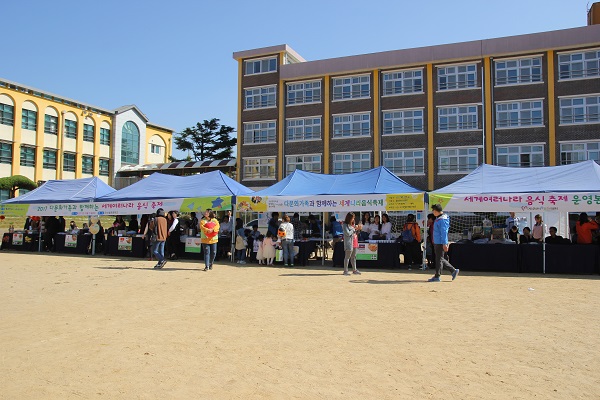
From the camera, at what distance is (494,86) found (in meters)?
32.3

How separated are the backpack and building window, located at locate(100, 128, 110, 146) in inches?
1754

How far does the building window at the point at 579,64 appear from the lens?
3041 centimetres

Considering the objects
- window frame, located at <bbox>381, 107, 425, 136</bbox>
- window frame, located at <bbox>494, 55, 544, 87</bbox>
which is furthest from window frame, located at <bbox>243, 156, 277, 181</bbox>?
window frame, located at <bbox>494, 55, 544, 87</bbox>

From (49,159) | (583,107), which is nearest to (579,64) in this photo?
(583,107)

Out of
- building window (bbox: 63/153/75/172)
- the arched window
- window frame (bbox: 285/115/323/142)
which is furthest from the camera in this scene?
the arched window

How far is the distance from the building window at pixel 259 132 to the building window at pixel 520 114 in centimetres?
1680

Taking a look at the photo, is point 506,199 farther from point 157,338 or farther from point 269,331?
point 157,338

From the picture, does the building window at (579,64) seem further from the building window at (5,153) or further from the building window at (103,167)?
the building window at (5,153)

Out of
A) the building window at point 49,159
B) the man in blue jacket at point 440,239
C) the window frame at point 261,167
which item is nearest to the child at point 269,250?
the man in blue jacket at point 440,239

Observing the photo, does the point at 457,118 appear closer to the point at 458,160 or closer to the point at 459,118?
the point at 459,118

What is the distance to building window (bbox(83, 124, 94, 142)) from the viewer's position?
160ft

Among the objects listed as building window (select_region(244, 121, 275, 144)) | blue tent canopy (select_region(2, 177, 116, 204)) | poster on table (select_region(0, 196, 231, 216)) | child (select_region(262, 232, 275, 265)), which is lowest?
child (select_region(262, 232, 275, 265))

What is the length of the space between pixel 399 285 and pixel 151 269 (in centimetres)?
697

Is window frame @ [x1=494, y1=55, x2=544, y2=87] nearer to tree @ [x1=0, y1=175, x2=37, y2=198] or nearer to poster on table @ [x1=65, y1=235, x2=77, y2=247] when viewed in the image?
poster on table @ [x1=65, y1=235, x2=77, y2=247]
